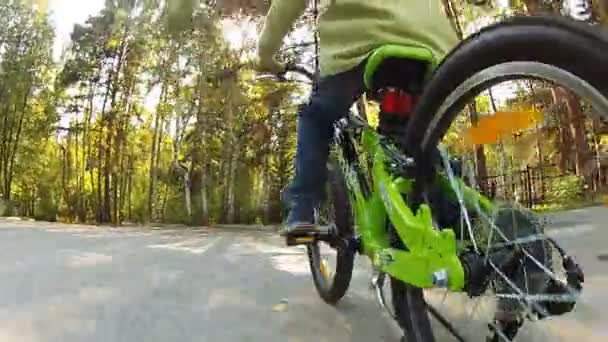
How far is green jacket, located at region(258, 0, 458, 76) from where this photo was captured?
1810 mm

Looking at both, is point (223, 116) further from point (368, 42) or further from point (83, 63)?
point (368, 42)

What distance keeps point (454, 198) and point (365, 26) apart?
57 cm

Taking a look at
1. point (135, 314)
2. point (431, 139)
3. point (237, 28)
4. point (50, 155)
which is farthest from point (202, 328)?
point (50, 155)

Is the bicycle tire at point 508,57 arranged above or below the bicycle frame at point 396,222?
above

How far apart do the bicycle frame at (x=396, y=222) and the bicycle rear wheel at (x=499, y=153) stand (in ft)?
0.17

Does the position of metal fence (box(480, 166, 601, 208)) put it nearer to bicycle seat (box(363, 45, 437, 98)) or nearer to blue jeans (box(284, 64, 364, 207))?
bicycle seat (box(363, 45, 437, 98))

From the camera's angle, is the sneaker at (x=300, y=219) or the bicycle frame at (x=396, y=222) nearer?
the bicycle frame at (x=396, y=222)

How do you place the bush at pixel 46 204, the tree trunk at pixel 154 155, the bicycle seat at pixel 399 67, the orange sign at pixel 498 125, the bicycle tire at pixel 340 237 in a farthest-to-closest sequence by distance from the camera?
the bush at pixel 46 204, the tree trunk at pixel 154 155, the bicycle tire at pixel 340 237, the bicycle seat at pixel 399 67, the orange sign at pixel 498 125

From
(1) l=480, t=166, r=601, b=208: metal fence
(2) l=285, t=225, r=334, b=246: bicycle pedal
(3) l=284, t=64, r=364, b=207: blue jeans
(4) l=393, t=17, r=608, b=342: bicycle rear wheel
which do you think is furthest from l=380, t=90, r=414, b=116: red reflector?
(2) l=285, t=225, r=334, b=246: bicycle pedal

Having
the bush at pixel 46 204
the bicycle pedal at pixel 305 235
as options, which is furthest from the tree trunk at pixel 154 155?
the bicycle pedal at pixel 305 235

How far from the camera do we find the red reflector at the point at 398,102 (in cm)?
184

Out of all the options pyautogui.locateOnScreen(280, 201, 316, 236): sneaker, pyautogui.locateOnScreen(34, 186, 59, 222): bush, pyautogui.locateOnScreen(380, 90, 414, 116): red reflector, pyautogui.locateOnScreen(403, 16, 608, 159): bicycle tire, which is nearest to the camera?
pyautogui.locateOnScreen(403, 16, 608, 159): bicycle tire

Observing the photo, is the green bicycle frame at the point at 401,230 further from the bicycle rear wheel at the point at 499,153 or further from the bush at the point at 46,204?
the bush at the point at 46,204

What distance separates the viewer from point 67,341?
2.09 m
